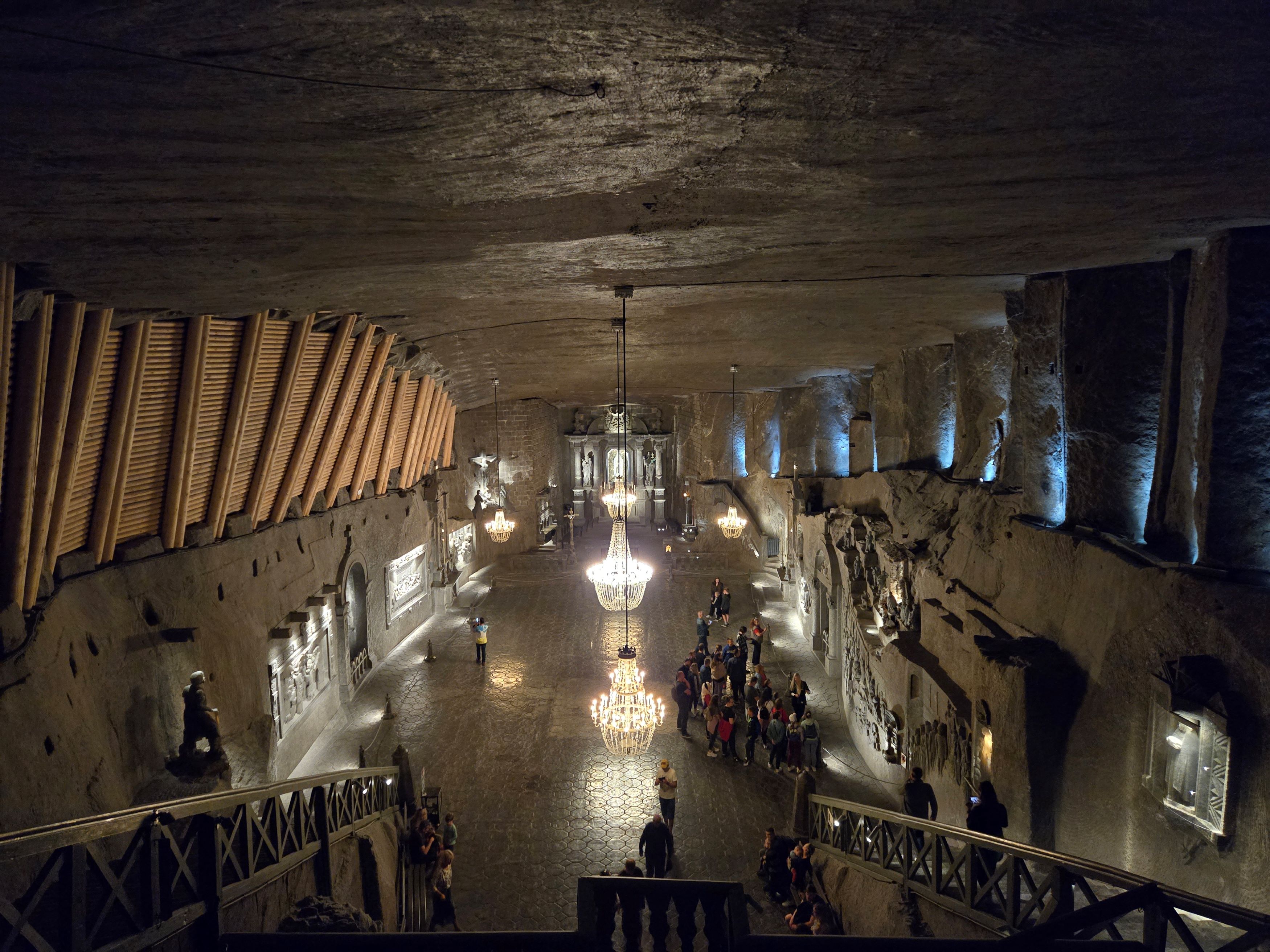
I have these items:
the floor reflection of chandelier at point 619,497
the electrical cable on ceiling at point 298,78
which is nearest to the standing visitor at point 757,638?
the floor reflection of chandelier at point 619,497

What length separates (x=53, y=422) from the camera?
5.33 m

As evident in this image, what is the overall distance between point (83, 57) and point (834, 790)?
10.0m

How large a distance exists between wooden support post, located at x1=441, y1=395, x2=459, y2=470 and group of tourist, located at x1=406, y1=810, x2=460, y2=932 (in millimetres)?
10509

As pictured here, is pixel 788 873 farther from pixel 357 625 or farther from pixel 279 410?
pixel 357 625

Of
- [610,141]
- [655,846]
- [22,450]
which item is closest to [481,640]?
[655,846]

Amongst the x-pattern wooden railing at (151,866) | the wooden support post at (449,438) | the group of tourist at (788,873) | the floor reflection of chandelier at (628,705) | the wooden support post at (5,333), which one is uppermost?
the wooden support post at (5,333)

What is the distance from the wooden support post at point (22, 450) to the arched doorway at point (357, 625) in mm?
7497

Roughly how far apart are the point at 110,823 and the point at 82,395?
11.4 feet

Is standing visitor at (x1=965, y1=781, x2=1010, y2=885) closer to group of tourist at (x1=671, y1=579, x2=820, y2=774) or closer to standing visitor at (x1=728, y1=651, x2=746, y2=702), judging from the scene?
group of tourist at (x1=671, y1=579, x2=820, y2=774)

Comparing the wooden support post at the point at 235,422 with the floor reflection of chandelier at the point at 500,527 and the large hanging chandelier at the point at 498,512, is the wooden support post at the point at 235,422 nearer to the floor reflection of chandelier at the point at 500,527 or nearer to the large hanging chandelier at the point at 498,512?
the large hanging chandelier at the point at 498,512

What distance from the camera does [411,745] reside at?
35.4 ft

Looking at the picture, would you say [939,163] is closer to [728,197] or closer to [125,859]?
[728,197]

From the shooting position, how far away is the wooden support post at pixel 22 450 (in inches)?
195

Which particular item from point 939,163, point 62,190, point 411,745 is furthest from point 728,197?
point 411,745
